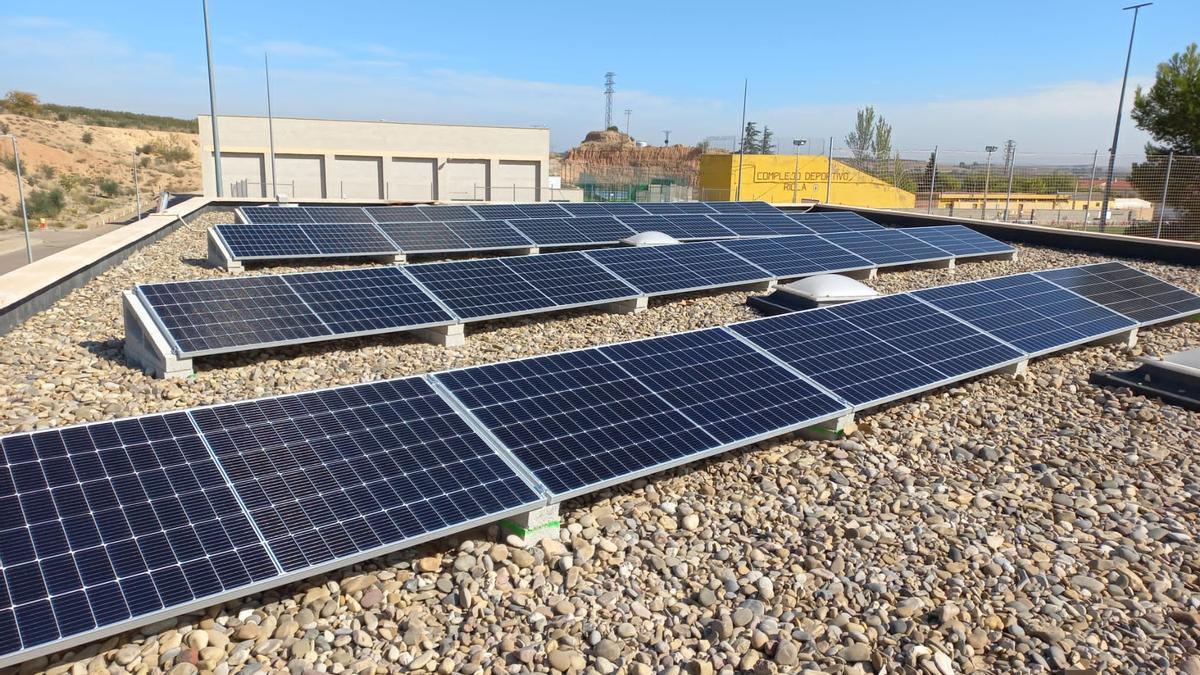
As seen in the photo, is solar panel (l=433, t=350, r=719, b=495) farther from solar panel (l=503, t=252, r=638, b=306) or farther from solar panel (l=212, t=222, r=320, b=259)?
solar panel (l=212, t=222, r=320, b=259)

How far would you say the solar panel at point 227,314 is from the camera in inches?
402

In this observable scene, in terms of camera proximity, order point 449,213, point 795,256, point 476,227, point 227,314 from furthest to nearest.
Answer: point 449,213
point 476,227
point 795,256
point 227,314

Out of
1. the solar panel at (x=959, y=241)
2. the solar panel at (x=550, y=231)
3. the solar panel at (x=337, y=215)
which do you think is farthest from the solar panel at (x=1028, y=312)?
the solar panel at (x=337, y=215)

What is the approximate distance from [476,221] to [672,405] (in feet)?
53.0

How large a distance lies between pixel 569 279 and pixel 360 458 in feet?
28.6

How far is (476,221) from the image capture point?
2284 centimetres

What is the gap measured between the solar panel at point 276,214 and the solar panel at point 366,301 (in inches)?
373

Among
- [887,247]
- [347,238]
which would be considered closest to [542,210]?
[347,238]

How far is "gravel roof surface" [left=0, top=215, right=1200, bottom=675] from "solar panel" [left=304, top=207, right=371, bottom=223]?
12.2 metres

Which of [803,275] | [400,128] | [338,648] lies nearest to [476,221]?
[803,275]

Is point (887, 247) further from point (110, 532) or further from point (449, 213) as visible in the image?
point (110, 532)

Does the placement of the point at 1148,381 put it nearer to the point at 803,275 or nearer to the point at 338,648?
the point at 803,275

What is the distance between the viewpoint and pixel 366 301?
40.0 feet

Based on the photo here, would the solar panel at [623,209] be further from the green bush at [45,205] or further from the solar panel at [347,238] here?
the green bush at [45,205]
